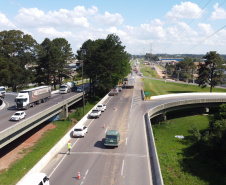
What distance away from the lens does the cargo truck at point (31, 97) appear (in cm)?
3934

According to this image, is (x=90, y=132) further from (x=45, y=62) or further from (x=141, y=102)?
(x=45, y=62)

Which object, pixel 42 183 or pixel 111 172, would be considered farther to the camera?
pixel 111 172

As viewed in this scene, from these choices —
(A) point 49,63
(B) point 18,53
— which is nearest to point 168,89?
(A) point 49,63

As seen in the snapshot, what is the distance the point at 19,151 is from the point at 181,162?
22060mm

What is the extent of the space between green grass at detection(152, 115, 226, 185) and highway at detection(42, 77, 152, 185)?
3718 millimetres

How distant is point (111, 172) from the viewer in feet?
65.0

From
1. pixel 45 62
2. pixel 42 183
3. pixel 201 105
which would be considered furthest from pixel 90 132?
pixel 45 62

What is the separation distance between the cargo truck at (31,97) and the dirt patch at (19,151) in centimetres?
562

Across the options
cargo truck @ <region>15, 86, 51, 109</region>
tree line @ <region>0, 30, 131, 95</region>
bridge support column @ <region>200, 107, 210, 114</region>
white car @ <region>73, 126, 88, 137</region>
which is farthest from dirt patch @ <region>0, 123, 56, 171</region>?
bridge support column @ <region>200, 107, 210, 114</region>

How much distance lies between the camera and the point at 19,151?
3095cm

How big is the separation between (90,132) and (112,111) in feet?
42.1

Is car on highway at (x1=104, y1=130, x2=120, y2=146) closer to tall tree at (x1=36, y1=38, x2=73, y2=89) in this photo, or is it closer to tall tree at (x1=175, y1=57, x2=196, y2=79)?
tall tree at (x1=36, y1=38, x2=73, y2=89)

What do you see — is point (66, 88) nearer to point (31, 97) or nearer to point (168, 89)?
point (31, 97)

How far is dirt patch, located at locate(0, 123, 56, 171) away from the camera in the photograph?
26969 mm
